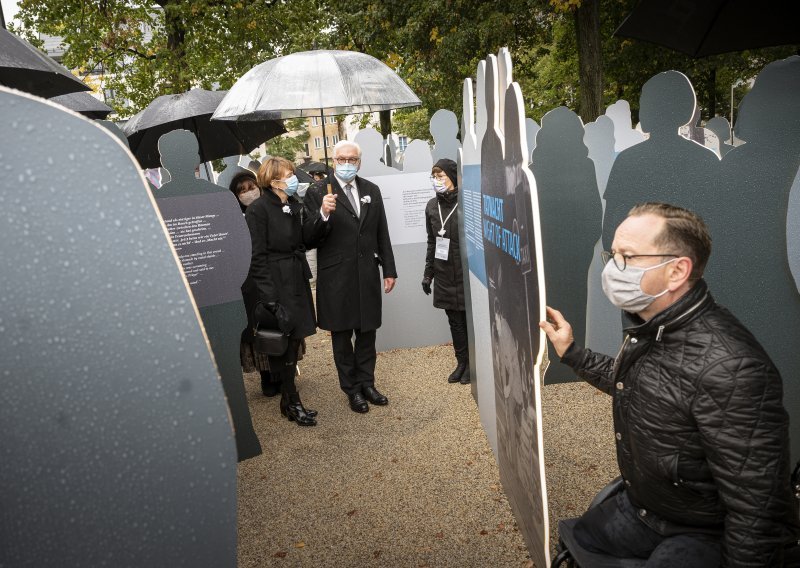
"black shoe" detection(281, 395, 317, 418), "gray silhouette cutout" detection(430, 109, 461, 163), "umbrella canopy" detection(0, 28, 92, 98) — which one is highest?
"umbrella canopy" detection(0, 28, 92, 98)

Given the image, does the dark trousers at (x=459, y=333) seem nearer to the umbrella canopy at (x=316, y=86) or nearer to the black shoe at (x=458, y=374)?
the black shoe at (x=458, y=374)

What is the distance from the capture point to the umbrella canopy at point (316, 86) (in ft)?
15.0

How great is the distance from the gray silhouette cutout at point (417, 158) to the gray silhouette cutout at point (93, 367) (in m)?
A: 6.32

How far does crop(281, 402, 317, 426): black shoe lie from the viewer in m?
5.51

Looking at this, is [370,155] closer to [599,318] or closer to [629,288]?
[599,318]

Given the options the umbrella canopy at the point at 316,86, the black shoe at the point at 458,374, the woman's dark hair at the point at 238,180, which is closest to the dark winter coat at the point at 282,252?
the umbrella canopy at the point at 316,86

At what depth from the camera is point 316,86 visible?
15.4ft

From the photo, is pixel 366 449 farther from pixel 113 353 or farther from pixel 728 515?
pixel 113 353

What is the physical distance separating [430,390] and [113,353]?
5.25 meters

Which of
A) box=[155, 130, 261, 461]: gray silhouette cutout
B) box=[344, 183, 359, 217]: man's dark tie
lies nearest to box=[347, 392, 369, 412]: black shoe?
box=[155, 130, 261, 461]: gray silhouette cutout

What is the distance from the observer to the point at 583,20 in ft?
43.1

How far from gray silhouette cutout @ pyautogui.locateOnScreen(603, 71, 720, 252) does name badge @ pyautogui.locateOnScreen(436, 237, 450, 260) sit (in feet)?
7.98

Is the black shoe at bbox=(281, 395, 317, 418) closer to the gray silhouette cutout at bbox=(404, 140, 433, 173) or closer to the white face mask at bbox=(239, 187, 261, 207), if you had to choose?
the white face mask at bbox=(239, 187, 261, 207)

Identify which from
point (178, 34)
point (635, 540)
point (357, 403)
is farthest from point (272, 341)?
point (178, 34)
